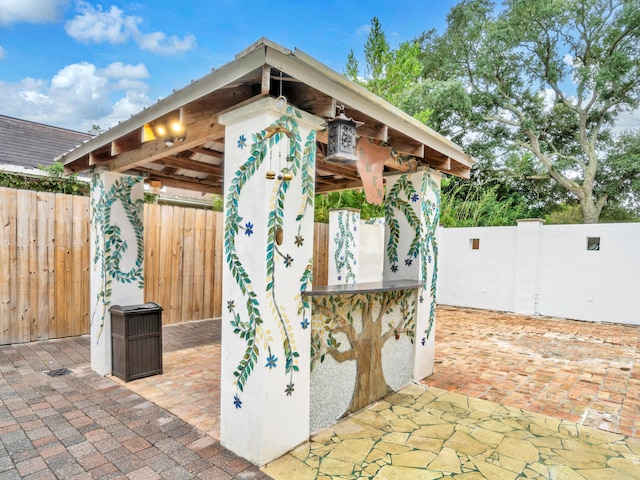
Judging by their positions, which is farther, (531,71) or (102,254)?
(531,71)

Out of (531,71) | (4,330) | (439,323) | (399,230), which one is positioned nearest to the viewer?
(399,230)

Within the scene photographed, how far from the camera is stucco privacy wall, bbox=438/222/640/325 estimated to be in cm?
744

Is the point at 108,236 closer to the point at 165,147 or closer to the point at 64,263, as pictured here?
the point at 165,147

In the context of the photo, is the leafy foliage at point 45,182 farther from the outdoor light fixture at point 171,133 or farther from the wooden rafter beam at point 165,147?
the outdoor light fixture at point 171,133

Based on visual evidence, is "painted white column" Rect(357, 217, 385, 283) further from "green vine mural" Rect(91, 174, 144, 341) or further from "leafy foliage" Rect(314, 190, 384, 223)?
"green vine mural" Rect(91, 174, 144, 341)

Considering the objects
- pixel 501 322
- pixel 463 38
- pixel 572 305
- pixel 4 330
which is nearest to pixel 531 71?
pixel 463 38

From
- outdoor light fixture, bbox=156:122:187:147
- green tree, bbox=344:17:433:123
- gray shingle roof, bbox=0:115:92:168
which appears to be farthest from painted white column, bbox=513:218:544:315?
gray shingle roof, bbox=0:115:92:168

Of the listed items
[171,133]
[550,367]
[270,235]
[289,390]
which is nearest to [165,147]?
[171,133]

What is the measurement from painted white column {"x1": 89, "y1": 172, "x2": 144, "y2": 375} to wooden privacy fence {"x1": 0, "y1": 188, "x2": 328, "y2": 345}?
5.11 ft

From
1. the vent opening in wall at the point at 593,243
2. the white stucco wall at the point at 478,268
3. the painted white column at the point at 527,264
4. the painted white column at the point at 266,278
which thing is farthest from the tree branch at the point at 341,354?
the vent opening in wall at the point at 593,243

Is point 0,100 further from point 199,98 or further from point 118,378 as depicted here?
point 199,98

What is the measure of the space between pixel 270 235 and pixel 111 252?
2572mm

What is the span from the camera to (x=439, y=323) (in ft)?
24.6

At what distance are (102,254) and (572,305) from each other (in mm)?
9107
